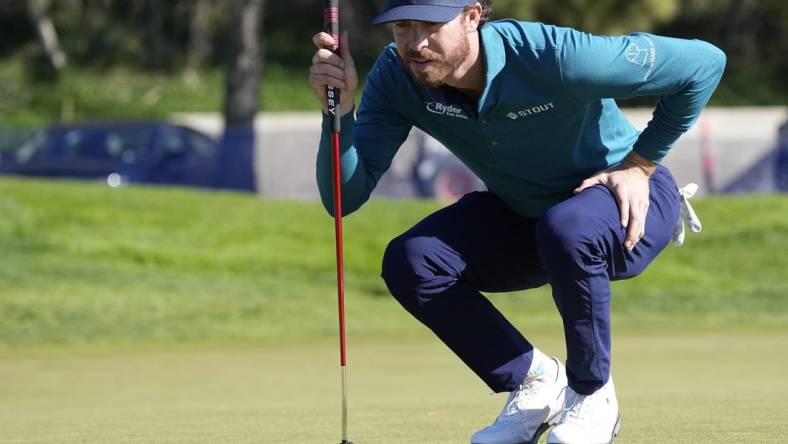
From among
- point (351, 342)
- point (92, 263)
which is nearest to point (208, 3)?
point (92, 263)

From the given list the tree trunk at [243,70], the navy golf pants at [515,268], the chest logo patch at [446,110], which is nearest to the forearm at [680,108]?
the navy golf pants at [515,268]

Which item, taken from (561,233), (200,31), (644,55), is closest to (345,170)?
(561,233)

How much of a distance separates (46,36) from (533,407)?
34.9 metres

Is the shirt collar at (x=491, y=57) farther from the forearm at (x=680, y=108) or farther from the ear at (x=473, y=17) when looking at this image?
the forearm at (x=680, y=108)

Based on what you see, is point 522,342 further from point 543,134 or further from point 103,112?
point 103,112

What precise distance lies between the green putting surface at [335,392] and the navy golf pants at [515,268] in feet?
1.28

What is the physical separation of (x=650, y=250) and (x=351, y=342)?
6026 mm

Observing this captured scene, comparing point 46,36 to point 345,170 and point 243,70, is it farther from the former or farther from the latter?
point 345,170

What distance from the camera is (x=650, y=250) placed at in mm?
4898

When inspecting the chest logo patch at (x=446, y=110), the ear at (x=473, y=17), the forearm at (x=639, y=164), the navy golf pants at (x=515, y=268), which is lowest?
the navy golf pants at (x=515, y=268)

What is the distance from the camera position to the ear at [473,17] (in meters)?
4.67

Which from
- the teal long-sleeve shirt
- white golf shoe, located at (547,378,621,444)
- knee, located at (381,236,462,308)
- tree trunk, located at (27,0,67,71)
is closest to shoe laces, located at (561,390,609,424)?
white golf shoe, located at (547,378,621,444)

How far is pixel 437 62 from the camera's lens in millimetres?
4613

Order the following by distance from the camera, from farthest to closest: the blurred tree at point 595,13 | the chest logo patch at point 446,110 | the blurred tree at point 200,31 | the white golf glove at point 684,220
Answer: the blurred tree at point 200,31 < the blurred tree at point 595,13 < the white golf glove at point 684,220 < the chest logo patch at point 446,110
